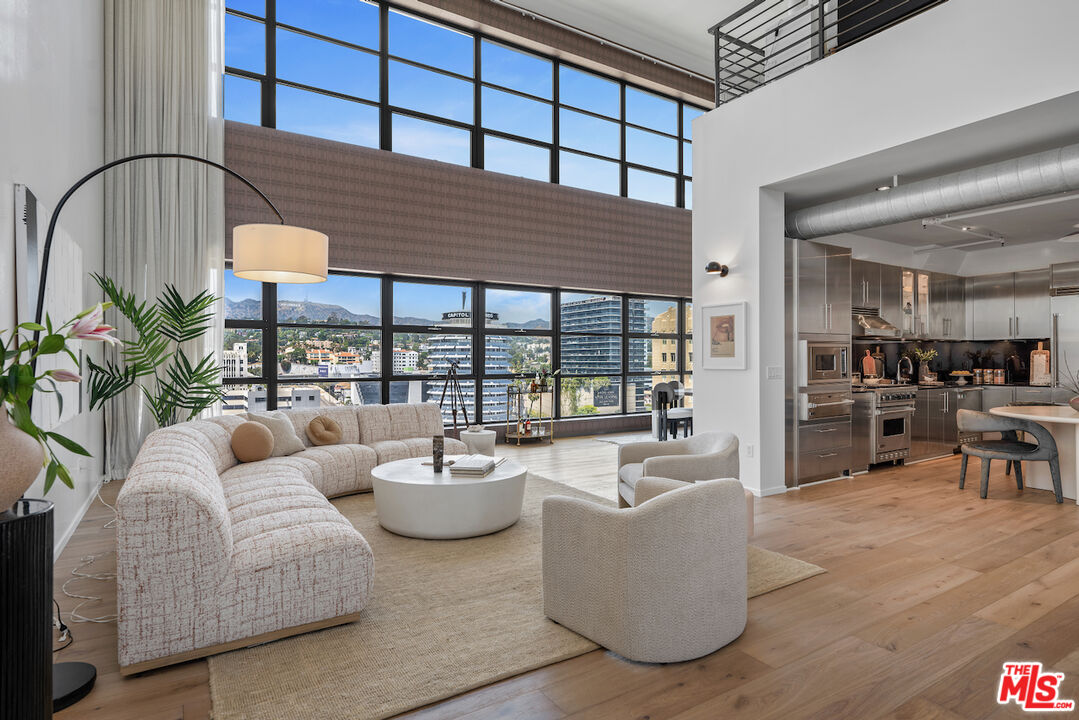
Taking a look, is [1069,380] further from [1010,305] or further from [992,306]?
[992,306]

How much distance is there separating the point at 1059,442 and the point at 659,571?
526 centimetres

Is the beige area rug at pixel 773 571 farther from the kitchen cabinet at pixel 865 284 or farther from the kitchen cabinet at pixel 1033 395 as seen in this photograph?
the kitchen cabinet at pixel 1033 395

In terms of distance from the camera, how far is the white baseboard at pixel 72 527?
145 inches

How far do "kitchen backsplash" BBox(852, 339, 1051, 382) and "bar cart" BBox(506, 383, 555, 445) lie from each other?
13.6ft

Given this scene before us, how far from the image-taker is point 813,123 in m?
4.95

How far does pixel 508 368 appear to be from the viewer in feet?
28.3

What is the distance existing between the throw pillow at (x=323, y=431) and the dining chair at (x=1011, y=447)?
5.79 metres

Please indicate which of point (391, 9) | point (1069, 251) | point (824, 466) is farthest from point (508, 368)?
point (1069, 251)

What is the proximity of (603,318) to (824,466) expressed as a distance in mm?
4384

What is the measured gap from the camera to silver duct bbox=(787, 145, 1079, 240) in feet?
13.4

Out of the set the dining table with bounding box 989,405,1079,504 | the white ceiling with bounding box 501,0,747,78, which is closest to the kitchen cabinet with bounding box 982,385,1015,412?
A: the dining table with bounding box 989,405,1079,504

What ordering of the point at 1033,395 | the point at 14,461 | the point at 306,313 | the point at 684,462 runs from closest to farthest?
the point at 14,461
the point at 684,462
the point at 306,313
the point at 1033,395

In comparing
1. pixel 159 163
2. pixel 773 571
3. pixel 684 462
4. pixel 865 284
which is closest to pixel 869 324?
pixel 865 284

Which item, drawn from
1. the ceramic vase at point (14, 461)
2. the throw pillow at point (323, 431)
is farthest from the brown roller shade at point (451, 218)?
the ceramic vase at point (14, 461)
